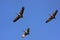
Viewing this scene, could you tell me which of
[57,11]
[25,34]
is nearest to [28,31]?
[25,34]

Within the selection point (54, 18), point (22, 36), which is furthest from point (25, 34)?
point (54, 18)

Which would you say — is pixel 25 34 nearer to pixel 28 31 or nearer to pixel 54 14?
pixel 28 31

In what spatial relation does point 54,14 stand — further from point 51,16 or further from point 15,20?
point 15,20

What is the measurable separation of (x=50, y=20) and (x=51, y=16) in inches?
62.8

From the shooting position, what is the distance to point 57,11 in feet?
348

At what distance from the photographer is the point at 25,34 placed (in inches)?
4188

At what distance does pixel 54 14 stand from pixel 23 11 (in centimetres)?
701

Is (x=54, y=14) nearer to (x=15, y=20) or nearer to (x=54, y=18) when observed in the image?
(x=54, y=18)

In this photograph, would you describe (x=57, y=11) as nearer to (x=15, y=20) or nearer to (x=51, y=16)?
(x=51, y=16)

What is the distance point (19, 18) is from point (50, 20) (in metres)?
7.09

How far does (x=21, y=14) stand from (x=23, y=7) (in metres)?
2.44

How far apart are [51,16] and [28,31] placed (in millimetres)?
6428

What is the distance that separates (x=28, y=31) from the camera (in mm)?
105688

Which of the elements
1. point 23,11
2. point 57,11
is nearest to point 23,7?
point 23,11
